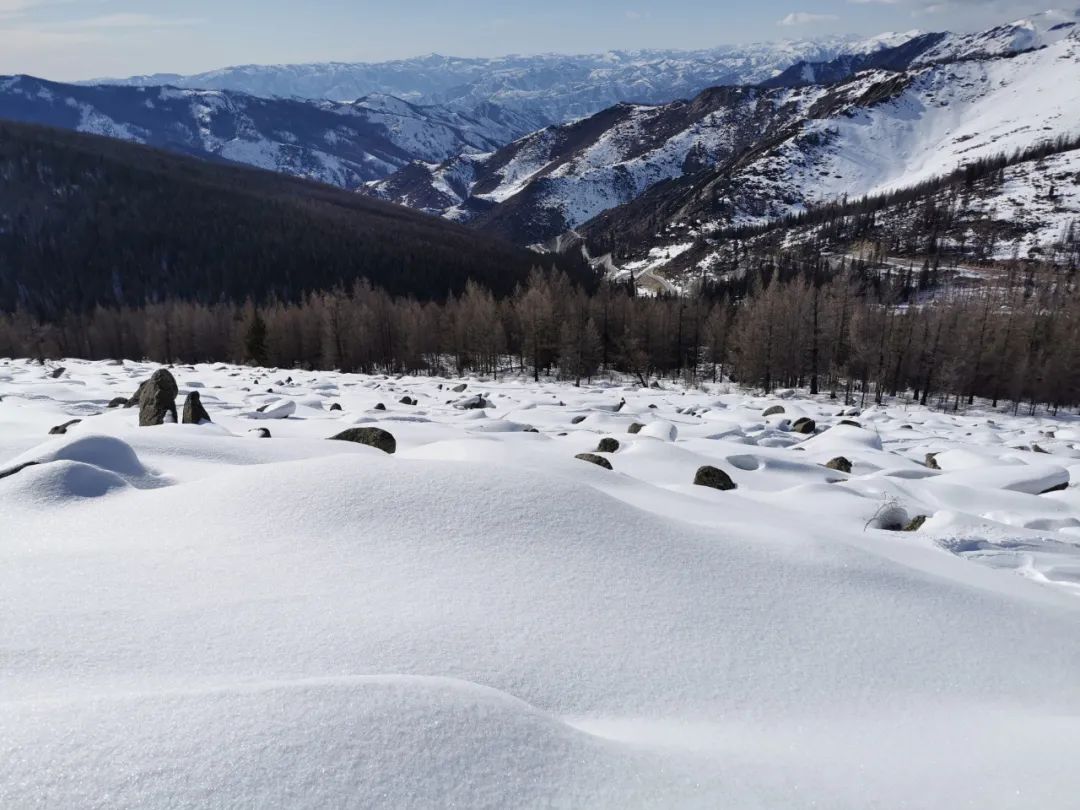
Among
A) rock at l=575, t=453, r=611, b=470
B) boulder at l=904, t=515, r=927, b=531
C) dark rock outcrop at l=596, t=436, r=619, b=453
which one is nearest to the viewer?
boulder at l=904, t=515, r=927, b=531

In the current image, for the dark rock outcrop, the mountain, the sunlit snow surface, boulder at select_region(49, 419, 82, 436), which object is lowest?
the dark rock outcrop

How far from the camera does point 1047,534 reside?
9078 millimetres

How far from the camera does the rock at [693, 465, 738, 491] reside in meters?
11.3

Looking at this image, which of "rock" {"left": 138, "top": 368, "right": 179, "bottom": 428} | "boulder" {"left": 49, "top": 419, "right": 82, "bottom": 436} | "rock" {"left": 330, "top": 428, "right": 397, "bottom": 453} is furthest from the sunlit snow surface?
"rock" {"left": 138, "top": 368, "right": 179, "bottom": 428}

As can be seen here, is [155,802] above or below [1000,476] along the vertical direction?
above

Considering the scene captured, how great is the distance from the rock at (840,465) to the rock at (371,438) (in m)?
10.8

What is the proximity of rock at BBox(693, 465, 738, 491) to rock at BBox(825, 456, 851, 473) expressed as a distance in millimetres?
4616

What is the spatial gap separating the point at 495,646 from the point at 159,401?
14963 millimetres

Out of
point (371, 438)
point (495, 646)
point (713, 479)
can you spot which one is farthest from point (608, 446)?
point (495, 646)

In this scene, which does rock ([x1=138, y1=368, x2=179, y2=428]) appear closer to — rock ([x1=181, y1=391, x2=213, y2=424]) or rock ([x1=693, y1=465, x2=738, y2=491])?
rock ([x1=181, y1=391, x2=213, y2=424])

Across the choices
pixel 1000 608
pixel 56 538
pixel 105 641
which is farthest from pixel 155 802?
pixel 1000 608

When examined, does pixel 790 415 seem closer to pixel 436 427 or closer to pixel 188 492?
pixel 436 427

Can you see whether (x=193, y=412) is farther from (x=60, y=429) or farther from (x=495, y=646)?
(x=495, y=646)

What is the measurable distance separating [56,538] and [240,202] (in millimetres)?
205030
